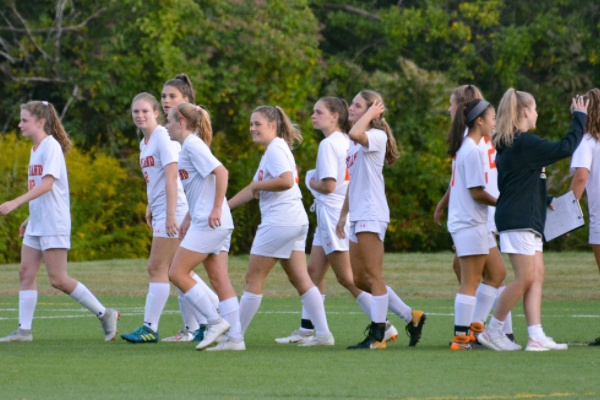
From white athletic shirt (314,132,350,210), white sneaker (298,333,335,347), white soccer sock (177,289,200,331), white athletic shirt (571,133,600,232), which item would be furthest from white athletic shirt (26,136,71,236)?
white athletic shirt (571,133,600,232)

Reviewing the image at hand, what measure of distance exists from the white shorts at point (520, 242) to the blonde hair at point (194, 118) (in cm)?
244

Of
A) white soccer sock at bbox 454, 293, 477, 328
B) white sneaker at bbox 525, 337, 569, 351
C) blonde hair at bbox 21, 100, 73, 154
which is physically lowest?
white sneaker at bbox 525, 337, 569, 351

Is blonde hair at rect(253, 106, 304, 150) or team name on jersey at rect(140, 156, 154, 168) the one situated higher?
blonde hair at rect(253, 106, 304, 150)

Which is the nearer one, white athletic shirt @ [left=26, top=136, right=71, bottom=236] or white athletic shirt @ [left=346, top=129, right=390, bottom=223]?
white athletic shirt @ [left=346, top=129, right=390, bottom=223]

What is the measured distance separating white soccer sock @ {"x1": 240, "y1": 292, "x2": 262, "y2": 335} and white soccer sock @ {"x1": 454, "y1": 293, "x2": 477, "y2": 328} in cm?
155

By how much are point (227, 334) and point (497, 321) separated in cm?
202

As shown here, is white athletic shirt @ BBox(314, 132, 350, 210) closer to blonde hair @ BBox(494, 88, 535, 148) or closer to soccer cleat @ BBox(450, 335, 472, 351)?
blonde hair @ BBox(494, 88, 535, 148)

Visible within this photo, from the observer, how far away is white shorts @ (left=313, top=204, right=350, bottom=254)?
10.7 metres

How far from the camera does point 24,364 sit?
895 cm

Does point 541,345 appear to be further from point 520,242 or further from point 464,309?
point 520,242

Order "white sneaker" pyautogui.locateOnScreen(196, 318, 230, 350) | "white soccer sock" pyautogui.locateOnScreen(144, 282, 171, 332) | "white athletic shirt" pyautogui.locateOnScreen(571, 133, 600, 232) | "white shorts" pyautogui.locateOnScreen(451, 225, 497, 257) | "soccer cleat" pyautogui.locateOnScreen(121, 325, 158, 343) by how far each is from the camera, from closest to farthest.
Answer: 1. "white shorts" pyautogui.locateOnScreen(451, 225, 497, 257)
2. "white sneaker" pyautogui.locateOnScreen(196, 318, 230, 350)
3. "white athletic shirt" pyautogui.locateOnScreen(571, 133, 600, 232)
4. "soccer cleat" pyautogui.locateOnScreen(121, 325, 158, 343)
5. "white soccer sock" pyautogui.locateOnScreen(144, 282, 171, 332)

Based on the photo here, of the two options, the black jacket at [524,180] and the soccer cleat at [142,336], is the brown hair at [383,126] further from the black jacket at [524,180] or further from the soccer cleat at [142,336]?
the soccer cleat at [142,336]

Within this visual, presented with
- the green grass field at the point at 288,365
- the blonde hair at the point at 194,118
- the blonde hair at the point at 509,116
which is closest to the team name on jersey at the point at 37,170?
the green grass field at the point at 288,365

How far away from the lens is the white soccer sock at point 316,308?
10375 mm
